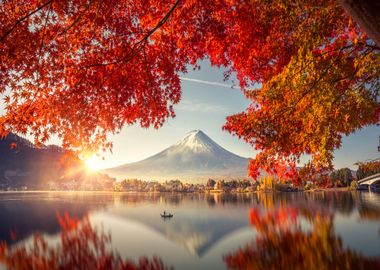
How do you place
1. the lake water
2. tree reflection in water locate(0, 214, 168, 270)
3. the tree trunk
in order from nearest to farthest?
the tree trunk, tree reflection in water locate(0, 214, 168, 270), the lake water

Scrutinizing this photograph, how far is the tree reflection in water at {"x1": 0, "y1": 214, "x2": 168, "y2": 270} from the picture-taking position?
74.2ft

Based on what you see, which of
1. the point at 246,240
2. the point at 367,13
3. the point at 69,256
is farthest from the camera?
the point at 246,240

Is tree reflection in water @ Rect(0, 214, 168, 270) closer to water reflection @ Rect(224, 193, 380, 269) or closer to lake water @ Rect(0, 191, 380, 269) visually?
lake water @ Rect(0, 191, 380, 269)

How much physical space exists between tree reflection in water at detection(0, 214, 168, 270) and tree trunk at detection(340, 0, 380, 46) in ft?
75.3

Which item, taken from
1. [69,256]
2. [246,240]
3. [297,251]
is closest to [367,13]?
[297,251]

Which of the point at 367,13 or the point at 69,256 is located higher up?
the point at 367,13

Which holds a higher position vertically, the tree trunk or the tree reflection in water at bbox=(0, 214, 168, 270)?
the tree trunk

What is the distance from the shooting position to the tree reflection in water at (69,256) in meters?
22.6

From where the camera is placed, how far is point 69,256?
1000 inches

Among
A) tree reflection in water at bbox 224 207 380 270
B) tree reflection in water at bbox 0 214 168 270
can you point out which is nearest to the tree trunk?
tree reflection in water at bbox 224 207 380 270

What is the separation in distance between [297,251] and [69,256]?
20.1 m

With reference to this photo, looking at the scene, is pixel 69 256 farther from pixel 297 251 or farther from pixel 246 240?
pixel 297 251

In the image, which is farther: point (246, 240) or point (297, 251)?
point (246, 240)

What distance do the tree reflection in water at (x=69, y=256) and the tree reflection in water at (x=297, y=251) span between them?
24.8ft
